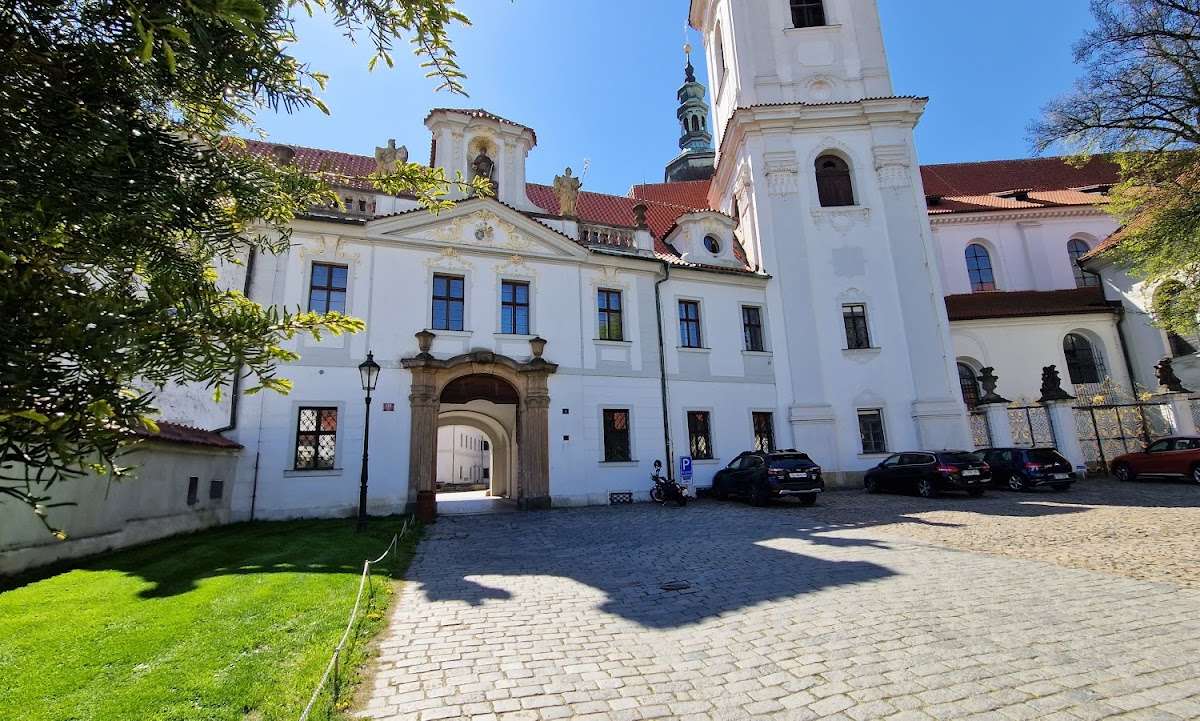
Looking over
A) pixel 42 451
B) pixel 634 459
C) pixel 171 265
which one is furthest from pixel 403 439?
pixel 42 451

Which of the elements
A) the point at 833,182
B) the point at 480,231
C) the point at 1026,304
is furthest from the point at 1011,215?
the point at 480,231

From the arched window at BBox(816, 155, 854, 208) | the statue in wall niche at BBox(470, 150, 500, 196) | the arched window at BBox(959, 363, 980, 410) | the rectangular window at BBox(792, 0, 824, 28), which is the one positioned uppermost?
the rectangular window at BBox(792, 0, 824, 28)

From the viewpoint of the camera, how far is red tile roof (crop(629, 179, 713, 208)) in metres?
34.9

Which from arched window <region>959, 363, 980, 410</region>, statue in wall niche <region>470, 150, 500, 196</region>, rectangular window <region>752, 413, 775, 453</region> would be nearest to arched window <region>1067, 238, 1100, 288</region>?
arched window <region>959, 363, 980, 410</region>

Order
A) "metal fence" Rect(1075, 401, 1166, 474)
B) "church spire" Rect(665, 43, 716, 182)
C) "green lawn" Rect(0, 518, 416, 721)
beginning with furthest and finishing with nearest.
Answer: "church spire" Rect(665, 43, 716, 182), "metal fence" Rect(1075, 401, 1166, 474), "green lawn" Rect(0, 518, 416, 721)

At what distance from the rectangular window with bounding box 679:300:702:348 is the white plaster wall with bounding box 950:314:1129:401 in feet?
47.2

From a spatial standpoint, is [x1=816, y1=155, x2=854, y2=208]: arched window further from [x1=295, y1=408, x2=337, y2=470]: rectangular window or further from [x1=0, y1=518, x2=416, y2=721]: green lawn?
[x1=0, y1=518, x2=416, y2=721]: green lawn

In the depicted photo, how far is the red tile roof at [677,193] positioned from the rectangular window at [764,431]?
1831 centimetres

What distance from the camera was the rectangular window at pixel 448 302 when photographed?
1661cm

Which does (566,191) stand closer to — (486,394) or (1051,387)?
(486,394)

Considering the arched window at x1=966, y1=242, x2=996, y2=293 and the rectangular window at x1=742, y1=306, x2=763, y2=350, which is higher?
the arched window at x1=966, y1=242, x2=996, y2=293

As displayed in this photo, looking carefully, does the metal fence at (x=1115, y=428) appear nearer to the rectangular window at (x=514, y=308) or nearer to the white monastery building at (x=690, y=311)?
the white monastery building at (x=690, y=311)

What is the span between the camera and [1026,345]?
26016mm

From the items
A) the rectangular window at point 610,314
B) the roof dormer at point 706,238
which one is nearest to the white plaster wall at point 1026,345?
the roof dormer at point 706,238
